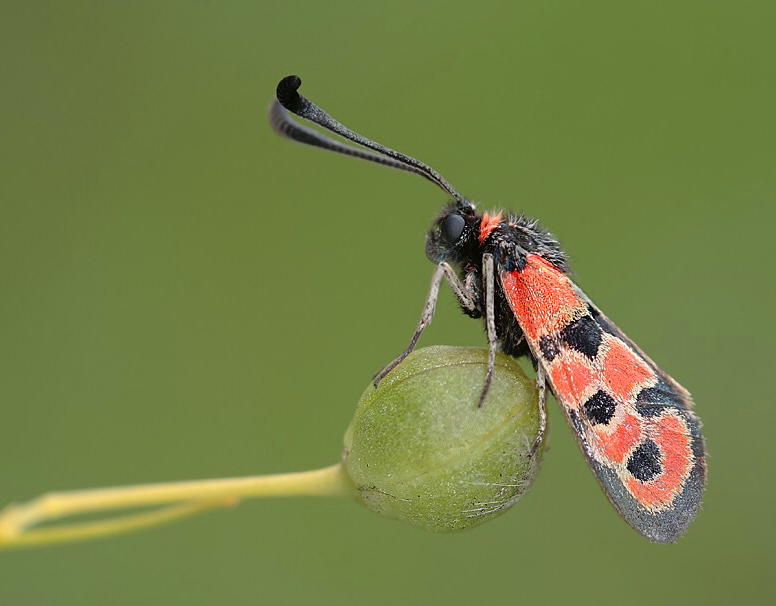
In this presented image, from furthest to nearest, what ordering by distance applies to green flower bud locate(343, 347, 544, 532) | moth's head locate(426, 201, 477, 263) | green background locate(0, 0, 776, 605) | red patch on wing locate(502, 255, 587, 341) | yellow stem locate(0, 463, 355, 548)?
green background locate(0, 0, 776, 605) → moth's head locate(426, 201, 477, 263) → red patch on wing locate(502, 255, 587, 341) → green flower bud locate(343, 347, 544, 532) → yellow stem locate(0, 463, 355, 548)

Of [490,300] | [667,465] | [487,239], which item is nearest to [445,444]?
[490,300]

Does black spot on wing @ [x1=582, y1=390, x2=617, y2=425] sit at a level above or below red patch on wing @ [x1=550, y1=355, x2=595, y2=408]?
below

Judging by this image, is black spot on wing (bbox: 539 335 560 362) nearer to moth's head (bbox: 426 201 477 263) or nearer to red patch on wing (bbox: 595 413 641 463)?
red patch on wing (bbox: 595 413 641 463)

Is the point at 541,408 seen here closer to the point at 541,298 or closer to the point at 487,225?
the point at 541,298

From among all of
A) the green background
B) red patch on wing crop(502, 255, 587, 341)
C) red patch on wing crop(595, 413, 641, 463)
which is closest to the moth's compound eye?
red patch on wing crop(502, 255, 587, 341)

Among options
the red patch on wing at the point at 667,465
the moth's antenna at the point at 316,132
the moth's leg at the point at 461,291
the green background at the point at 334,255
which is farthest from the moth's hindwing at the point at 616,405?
the green background at the point at 334,255

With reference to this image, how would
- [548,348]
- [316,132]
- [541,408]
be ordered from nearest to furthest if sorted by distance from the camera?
[541,408] < [548,348] < [316,132]

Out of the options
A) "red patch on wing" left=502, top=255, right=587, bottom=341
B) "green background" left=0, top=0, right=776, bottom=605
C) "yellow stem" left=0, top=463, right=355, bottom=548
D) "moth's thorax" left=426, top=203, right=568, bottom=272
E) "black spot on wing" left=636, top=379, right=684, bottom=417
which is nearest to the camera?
"yellow stem" left=0, top=463, right=355, bottom=548

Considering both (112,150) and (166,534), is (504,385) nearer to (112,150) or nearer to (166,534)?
(166,534)

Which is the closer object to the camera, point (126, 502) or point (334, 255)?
point (126, 502)
